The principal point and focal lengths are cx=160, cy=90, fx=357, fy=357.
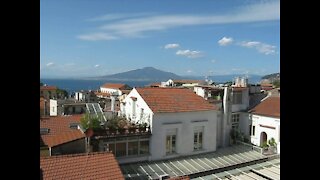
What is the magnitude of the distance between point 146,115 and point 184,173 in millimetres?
4179

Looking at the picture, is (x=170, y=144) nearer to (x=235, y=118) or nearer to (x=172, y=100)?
(x=172, y=100)

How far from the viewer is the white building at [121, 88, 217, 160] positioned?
1855 centimetres

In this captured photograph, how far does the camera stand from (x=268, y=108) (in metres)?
22.9

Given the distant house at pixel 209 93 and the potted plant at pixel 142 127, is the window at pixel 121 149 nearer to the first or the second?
the potted plant at pixel 142 127

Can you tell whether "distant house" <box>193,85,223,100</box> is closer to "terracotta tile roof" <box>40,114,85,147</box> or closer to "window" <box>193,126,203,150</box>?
"window" <box>193,126,203,150</box>

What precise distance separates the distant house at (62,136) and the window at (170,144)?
4877 mm

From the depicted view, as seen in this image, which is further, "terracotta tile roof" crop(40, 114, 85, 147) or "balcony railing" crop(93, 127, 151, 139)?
"balcony railing" crop(93, 127, 151, 139)

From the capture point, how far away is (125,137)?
17.3 metres

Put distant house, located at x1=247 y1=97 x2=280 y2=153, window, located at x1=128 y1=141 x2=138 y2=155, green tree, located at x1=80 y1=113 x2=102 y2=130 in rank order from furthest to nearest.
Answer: distant house, located at x1=247 y1=97 x2=280 y2=153
window, located at x1=128 y1=141 x2=138 y2=155
green tree, located at x1=80 y1=113 x2=102 y2=130

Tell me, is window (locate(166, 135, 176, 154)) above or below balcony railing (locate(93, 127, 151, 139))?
below

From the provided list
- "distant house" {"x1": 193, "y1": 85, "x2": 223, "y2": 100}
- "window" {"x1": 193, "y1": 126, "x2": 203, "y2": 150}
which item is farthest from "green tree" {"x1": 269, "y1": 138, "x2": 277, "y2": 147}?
"distant house" {"x1": 193, "y1": 85, "x2": 223, "y2": 100}

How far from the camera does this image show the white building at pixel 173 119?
18.5m
